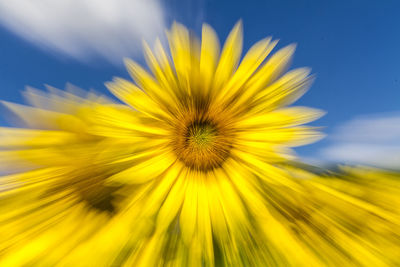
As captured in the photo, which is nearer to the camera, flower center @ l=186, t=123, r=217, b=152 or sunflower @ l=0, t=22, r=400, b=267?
sunflower @ l=0, t=22, r=400, b=267

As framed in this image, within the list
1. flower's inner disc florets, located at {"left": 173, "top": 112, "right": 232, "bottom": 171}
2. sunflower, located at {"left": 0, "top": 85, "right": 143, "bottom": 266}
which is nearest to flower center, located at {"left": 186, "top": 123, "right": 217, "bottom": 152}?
flower's inner disc florets, located at {"left": 173, "top": 112, "right": 232, "bottom": 171}

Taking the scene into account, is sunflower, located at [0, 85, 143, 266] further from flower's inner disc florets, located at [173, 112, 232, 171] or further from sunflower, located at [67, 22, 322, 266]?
flower's inner disc florets, located at [173, 112, 232, 171]

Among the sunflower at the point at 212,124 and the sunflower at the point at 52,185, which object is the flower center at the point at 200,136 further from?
the sunflower at the point at 52,185

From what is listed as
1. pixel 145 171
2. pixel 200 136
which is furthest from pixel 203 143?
pixel 145 171

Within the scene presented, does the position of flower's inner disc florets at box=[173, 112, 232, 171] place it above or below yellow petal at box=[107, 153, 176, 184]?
above

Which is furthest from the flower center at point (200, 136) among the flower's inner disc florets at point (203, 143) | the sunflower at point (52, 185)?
the sunflower at point (52, 185)

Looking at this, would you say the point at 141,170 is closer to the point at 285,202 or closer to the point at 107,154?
the point at 107,154

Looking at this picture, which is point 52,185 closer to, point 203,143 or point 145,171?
point 145,171

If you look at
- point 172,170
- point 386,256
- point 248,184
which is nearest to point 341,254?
point 386,256
